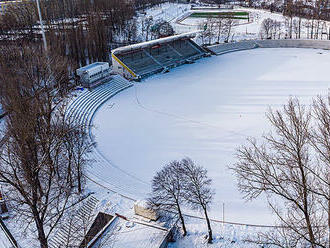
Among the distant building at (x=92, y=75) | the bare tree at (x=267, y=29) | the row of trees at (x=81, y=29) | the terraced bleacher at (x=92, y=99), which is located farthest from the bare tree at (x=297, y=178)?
the bare tree at (x=267, y=29)

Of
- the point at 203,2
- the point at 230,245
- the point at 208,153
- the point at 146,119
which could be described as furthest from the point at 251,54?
the point at 203,2

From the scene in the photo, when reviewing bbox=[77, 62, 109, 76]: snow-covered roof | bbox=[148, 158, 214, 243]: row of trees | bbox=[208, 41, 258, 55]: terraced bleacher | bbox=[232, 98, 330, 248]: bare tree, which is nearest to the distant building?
bbox=[77, 62, 109, 76]: snow-covered roof

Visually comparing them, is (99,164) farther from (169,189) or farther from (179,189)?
(179,189)

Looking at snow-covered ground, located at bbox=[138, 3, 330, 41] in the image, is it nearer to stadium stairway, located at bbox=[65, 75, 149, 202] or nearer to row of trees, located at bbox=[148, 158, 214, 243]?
stadium stairway, located at bbox=[65, 75, 149, 202]

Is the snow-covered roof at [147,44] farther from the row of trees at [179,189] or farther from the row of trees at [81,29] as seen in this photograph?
the row of trees at [179,189]

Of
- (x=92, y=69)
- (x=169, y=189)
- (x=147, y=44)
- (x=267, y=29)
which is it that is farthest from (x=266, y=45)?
(x=169, y=189)

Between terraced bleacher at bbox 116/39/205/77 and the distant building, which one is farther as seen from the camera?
terraced bleacher at bbox 116/39/205/77

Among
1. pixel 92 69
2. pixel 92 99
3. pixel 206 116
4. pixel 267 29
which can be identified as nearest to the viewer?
pixel 206 116

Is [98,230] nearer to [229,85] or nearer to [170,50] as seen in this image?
[229,85]
